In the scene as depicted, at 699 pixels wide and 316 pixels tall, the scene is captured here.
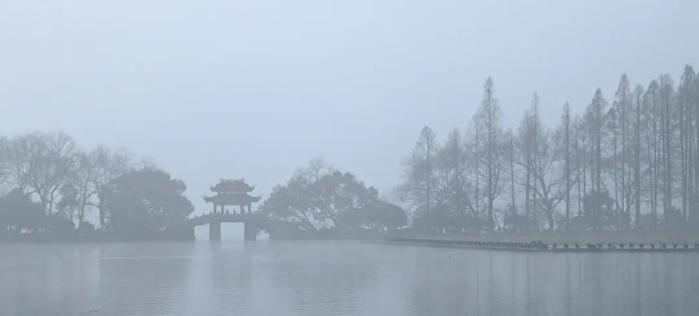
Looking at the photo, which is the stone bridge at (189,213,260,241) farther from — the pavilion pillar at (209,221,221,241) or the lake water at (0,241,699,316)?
the lake water at (0,241,699,316)

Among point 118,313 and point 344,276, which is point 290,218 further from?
point 118,313

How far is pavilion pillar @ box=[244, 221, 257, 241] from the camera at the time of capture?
208ft

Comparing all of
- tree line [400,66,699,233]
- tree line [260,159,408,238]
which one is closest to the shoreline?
tree line [400,66,699,233]

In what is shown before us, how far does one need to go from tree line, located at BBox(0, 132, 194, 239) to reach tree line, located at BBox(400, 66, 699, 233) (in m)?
19.0

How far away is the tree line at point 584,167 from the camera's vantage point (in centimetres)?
4444

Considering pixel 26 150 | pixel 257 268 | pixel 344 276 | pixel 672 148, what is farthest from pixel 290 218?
pixel 344 276

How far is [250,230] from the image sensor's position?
210 feet

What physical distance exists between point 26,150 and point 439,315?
2111 inches

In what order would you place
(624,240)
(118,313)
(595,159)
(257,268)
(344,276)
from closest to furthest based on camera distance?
(118,313) < (344,276) < (257,268) < (624,240) < (595,159)

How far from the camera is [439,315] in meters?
10.3

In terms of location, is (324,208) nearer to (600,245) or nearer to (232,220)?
(232,220)

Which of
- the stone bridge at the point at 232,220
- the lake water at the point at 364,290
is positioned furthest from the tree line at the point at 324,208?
the lake water at the point at 364,290

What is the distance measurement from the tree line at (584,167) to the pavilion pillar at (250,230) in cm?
1337

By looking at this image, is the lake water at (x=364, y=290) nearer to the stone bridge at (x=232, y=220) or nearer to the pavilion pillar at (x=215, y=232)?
the stone bridge at (x=232, y=220)
